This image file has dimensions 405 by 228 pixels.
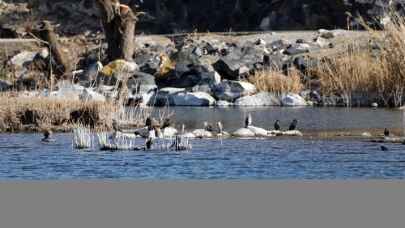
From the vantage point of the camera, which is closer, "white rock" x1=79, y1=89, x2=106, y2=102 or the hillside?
"white rock" x1=79, y1=89, x2=106, y2=102

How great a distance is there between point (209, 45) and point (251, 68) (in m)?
4.32

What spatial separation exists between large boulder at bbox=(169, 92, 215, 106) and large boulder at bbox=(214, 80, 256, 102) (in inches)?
14.5

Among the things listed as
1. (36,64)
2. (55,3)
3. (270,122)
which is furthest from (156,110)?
(55,3)

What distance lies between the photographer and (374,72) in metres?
28.2

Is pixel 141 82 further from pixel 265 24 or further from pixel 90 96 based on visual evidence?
pixel 265 24

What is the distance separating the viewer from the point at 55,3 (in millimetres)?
49406

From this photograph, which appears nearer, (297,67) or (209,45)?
(297,67)

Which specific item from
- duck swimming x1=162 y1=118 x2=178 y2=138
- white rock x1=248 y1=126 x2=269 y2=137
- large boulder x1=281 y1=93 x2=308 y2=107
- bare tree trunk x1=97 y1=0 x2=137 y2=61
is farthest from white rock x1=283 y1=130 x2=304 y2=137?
bare tree trunk x1=97 y1=0 x2=137 y2=61

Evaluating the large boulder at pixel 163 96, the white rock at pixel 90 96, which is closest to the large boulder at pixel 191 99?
the large boulder at pixel 163 96

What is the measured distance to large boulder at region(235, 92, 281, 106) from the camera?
29.6 m

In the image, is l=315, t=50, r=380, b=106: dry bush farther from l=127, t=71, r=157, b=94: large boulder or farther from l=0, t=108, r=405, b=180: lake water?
l=0, t=108, r=405, b=180: lake water

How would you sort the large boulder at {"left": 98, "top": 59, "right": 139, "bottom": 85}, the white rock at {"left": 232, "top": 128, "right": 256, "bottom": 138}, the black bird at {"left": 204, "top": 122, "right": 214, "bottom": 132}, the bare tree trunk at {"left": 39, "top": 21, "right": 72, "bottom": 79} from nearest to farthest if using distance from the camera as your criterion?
the white rock at {"left": 232, "top": 128, "right": 256, "bottom": 138}, the black bird at {"left": 204, "top": 122, "right": 214, "bottom": 132}, the large boulder at {"left": 98, "top": 59, "right": 139, "bottom": 85}, the bare tree trunk at {"left": 39, "top": 21, "right": 72, "bottom": 79}

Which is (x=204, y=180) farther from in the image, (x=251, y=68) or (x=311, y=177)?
(x=251, y=68)

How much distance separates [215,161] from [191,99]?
13.0 metres
